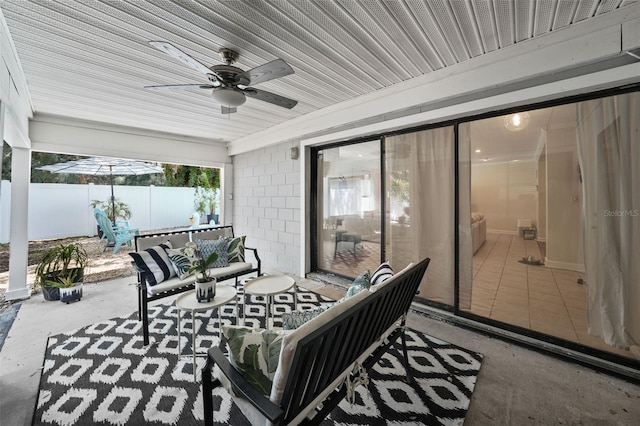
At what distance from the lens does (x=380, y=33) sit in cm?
193

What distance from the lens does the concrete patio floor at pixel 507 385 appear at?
61.3 inches

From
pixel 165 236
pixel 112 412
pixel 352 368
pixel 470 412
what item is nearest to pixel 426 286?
pixel 470 412

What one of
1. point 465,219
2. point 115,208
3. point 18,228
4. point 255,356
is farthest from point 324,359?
point 115,208

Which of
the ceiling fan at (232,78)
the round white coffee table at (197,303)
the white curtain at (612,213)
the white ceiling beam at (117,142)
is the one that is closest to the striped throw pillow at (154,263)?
the round white coffee table at (197,303)

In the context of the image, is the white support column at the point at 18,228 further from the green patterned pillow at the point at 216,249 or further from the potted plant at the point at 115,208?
the potted plant at the point at 115,208

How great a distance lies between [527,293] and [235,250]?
3293 millimetres

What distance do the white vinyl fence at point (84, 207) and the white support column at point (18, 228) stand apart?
1.43 m

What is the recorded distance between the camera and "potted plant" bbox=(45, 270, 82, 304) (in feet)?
10.5

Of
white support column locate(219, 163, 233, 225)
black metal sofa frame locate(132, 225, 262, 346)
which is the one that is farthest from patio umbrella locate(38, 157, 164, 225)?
black metal sofa frame locate(132, 225, 262, 346)

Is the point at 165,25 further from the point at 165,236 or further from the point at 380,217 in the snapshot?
the point at 380,217

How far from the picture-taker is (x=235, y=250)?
3496mm

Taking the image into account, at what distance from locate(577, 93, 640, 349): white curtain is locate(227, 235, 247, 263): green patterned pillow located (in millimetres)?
3575

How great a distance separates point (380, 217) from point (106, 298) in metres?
3.76

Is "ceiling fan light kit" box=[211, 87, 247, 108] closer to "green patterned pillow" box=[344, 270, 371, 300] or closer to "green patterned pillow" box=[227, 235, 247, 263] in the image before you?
"green patterned pillow" box=[344, 270, 371, 300]
